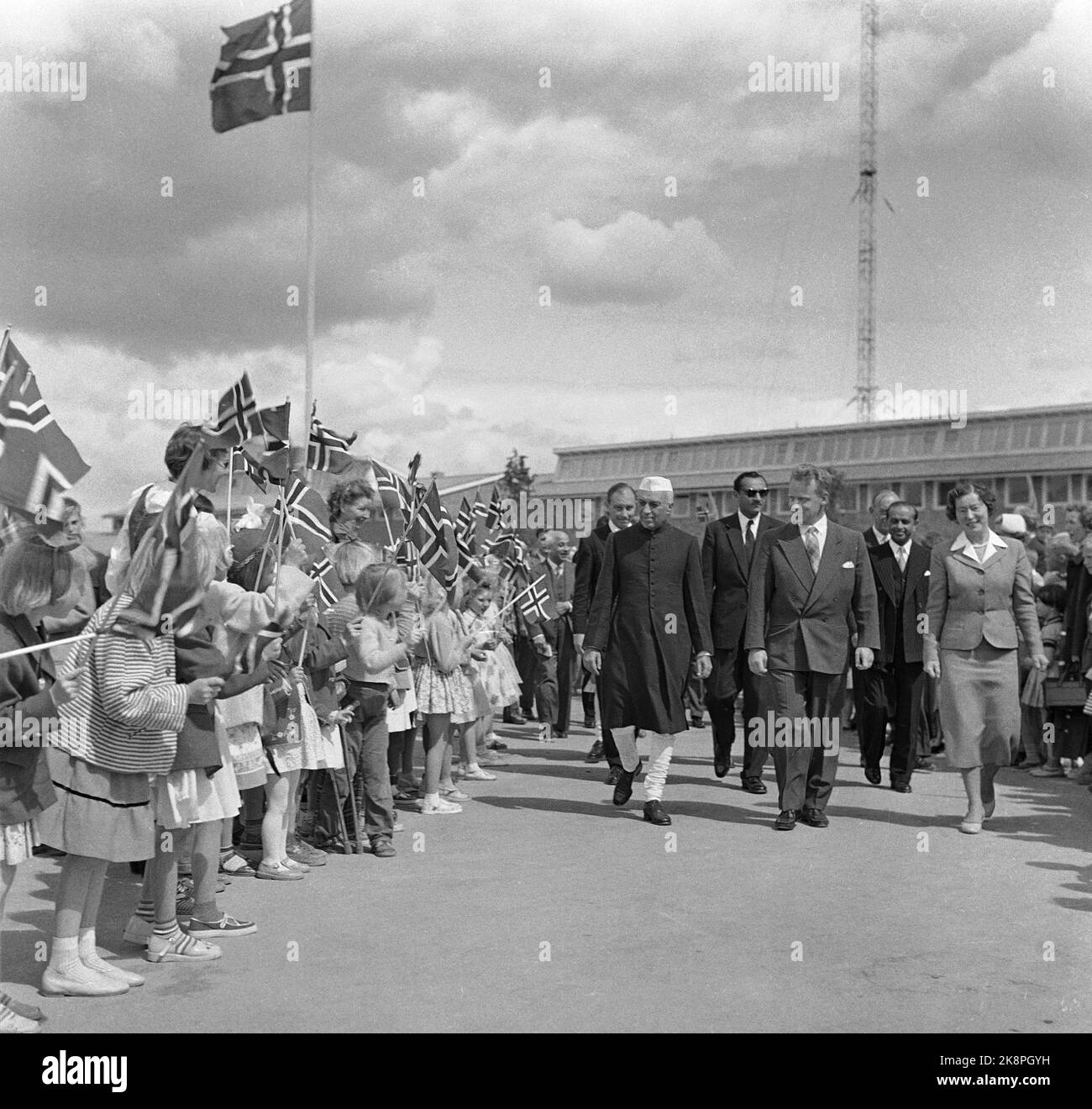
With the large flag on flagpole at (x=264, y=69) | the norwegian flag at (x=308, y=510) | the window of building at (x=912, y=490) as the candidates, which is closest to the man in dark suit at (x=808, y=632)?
the norwegian flag at (x=308, y=510)

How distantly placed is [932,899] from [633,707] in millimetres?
3189

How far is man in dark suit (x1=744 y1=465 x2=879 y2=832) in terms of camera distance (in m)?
9.78

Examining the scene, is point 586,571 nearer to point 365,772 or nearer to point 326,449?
point 326,449

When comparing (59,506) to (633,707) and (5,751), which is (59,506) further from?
(633,707)

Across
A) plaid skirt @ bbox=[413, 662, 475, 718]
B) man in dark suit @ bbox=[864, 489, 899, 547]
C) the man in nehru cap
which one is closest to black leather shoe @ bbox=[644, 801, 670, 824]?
the man in nehru cap

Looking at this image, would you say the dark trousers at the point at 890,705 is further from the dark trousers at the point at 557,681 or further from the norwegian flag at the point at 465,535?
the dark trousers at the point at 557,681

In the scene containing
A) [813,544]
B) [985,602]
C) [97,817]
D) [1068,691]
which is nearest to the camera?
[97,817]

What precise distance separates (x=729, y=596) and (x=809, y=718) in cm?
246

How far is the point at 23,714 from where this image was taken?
5.20 metres

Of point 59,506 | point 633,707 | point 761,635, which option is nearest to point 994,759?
point 761,635

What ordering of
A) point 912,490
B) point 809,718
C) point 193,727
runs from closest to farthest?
point 193,727, point 809,718, point 912,490

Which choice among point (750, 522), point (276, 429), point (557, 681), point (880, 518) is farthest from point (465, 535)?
point (557, 681)

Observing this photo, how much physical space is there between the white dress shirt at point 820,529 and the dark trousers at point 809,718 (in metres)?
0.89

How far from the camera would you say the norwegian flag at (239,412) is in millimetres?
8031
